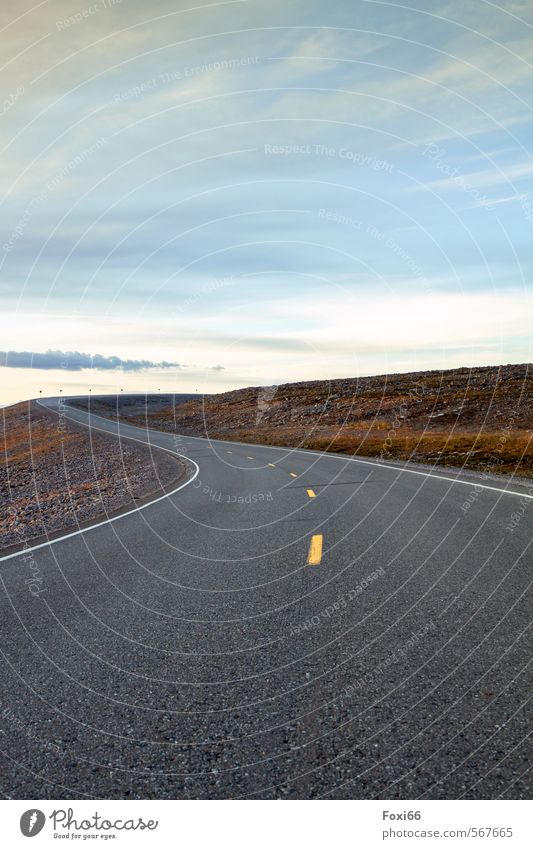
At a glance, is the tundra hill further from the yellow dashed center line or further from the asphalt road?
the asphalt road

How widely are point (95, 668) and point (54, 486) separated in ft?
71.1

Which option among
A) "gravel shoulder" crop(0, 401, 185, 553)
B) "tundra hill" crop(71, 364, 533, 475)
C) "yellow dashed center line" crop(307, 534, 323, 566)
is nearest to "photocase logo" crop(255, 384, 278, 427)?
"tundra hill" crop(71, 364, 533, 475)

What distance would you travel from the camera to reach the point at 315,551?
8875 millimetres

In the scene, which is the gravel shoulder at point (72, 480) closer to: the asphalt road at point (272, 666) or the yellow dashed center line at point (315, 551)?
the asphalt road at point (272, 666)

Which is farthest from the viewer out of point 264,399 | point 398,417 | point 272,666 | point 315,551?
point 264,399

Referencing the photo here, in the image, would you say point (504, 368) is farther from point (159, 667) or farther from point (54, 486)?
point (159, 667)

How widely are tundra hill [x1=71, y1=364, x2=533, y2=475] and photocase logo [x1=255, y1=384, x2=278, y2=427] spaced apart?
173 millimetres

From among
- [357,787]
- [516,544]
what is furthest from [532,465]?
[357,787]

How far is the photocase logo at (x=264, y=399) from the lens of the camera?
77275mm

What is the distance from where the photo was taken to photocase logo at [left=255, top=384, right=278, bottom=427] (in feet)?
254

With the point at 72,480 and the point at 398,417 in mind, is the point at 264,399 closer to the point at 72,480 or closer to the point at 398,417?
the point at 398,417
